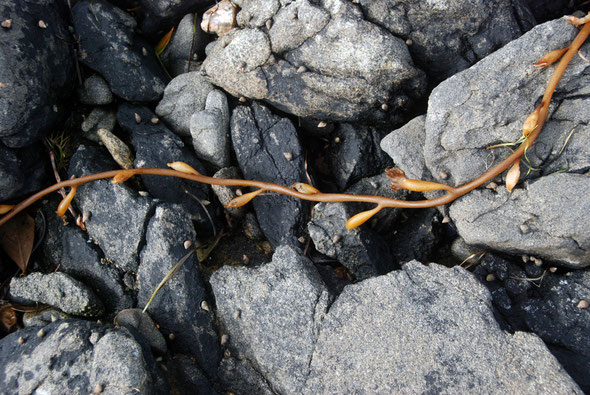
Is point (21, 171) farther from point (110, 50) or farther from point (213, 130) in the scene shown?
point (213, 130)

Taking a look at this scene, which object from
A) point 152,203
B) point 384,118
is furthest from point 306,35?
point 152,203

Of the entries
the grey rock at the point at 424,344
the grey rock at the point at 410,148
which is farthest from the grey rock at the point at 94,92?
the grey rock at the point at 424,344

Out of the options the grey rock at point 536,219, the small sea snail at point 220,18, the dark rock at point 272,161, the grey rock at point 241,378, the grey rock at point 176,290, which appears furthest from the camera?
the small sea snail at point 220,18

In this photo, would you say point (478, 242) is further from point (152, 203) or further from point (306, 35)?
point (152, 203)

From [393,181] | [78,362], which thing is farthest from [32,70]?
[393,181]

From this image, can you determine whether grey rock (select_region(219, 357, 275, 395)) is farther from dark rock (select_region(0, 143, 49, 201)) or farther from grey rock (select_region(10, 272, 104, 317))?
dark rock (select_region(0, 143, 49, 201))

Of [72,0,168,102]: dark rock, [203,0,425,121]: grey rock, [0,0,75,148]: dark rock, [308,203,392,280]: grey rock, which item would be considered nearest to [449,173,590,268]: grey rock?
[308,203,392,280]: grey rock

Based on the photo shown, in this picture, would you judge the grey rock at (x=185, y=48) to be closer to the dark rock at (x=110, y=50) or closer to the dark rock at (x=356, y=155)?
the dark rock at (x=110, y=50)
